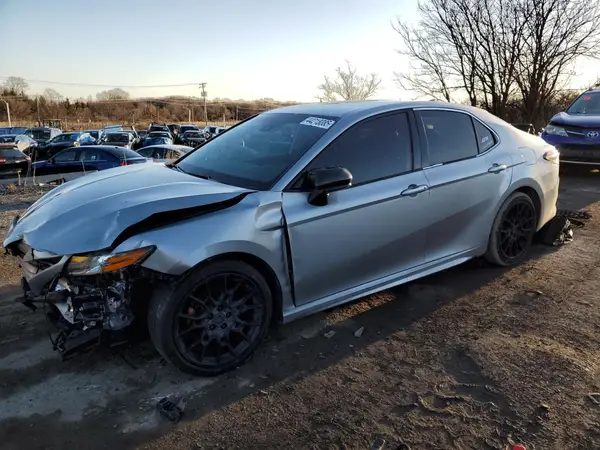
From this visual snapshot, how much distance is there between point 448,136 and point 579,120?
6.69 meters

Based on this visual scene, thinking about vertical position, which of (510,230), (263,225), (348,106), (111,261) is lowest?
(510,230)

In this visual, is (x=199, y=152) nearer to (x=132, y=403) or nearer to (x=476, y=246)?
(x=132, y=403)

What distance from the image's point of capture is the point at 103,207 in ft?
9.54

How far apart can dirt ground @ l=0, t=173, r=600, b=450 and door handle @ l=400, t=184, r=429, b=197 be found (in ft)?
3.09

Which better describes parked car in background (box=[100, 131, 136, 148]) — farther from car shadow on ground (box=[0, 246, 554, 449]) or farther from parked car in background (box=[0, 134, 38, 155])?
car shadow on ground (box=[0, 246, 554, 449])

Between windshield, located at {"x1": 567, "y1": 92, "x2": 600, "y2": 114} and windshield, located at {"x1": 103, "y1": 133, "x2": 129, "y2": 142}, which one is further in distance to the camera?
windshield, located at {"x1": 103, "y1": 133, "x2": 129, "y2": 142}

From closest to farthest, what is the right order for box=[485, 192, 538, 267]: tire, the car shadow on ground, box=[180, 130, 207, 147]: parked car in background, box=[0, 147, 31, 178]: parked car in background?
the car shadow on ground < box=[485, 192, 538, 267]: tire < box=[0, 147, 31, 178]: parked car in background < box=[180, 130, 207, 147]: parked car in background

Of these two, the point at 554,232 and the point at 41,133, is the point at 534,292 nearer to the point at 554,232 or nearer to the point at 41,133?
the point at 554,232

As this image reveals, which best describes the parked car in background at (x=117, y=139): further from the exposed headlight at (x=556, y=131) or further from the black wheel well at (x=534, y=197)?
the black wheel well at (x=534, y=197)

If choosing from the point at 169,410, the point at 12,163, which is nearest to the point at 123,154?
the point at 12,163

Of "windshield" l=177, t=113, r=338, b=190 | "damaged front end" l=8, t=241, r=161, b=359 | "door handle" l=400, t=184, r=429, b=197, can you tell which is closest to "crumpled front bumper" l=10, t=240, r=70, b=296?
"damaged front end" l=8, t=241, r=161, b=359

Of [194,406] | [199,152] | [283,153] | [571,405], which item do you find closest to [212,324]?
[194,406]

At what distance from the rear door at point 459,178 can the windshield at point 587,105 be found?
6898 millimetres

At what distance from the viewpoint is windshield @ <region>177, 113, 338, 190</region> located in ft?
10.9
